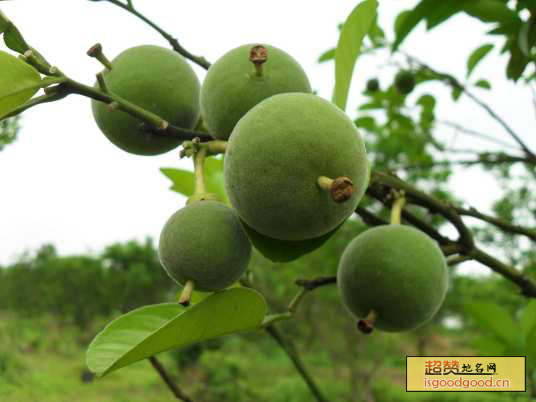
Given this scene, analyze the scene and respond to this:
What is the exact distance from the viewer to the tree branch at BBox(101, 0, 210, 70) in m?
1.24

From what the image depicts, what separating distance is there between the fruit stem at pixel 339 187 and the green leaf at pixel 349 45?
378 mm

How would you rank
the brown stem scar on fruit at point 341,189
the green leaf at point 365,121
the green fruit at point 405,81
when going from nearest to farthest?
1. the brown stem scar on fruit at point 341,189
2. the green fruit at point 405,81
3. the green leaf at point 365,121

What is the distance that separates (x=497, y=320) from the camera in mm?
1774

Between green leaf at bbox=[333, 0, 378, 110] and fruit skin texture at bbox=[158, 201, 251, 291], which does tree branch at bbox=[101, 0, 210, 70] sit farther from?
fruit skin texture at bbox=[158, 201, 251, 291]

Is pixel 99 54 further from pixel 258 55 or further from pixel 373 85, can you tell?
pixel 373 85

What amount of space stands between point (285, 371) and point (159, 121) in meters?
11.8

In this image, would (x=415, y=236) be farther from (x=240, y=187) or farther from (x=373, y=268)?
(x=240, y=187)

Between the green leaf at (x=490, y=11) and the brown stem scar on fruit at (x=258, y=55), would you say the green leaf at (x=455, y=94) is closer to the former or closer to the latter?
the green leaf at (x=490, y=11)

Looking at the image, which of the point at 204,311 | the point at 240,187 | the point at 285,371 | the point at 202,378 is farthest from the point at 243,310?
the point at 285,371

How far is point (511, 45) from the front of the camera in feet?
5.16

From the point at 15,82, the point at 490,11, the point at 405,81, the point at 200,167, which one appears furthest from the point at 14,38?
the point at 405,81

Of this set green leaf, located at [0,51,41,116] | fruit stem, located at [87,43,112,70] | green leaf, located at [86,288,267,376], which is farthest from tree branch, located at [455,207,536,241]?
green leaf, located at [0,51,41,116]

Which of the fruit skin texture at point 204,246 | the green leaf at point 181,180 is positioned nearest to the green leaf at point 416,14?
the green leaf at point 181,180

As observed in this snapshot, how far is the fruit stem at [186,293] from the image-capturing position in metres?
0.88
